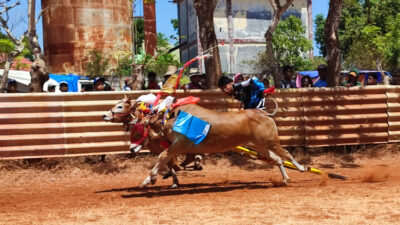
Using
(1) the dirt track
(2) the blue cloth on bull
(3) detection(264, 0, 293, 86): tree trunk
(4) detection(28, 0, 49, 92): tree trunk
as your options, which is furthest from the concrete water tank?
(2) the blue cloth on bull

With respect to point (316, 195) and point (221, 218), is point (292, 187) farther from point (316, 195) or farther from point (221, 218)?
point (221, 218)

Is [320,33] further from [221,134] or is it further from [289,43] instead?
[221,134]

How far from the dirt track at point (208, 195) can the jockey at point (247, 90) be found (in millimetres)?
1470

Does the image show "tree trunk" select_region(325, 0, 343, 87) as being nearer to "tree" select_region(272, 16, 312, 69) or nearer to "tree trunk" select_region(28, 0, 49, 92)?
"tree trunk" select_region(28, 0, 49, 92)

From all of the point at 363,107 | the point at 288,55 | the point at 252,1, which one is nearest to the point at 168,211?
the point at 363,107

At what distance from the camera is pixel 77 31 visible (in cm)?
3366

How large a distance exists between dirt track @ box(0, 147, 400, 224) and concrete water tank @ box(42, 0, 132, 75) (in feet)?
70.4

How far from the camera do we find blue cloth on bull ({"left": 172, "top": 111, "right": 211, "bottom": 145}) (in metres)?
9.55

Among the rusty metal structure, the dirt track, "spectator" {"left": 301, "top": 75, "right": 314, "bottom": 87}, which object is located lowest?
the dirt track

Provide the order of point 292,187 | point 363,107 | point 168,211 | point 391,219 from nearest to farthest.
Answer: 1. point 391,219
2. point 168,211
3. point 292,187
4. point 363,107

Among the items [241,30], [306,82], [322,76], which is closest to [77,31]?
[241,30]

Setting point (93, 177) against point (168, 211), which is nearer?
point (168, 211)

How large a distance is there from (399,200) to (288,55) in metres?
31.3

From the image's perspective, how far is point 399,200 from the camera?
26.0 feet
